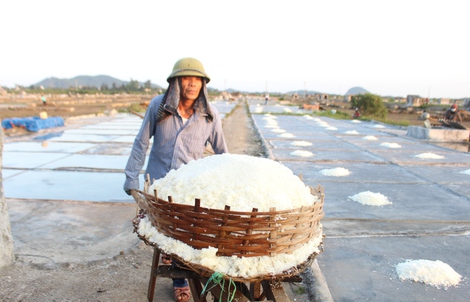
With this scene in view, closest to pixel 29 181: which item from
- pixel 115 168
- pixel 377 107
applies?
pixel 115 168

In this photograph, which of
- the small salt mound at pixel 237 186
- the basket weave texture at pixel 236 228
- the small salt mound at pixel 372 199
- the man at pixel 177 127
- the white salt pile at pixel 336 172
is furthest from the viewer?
the white salt pile at pixel 336 172

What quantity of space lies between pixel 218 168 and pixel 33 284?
6.14 ft

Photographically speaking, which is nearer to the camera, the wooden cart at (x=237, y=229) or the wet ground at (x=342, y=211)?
the wooden cart at (x=237, y=229)

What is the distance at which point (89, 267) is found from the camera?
8.95ft

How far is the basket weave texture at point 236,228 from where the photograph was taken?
46.5 inches

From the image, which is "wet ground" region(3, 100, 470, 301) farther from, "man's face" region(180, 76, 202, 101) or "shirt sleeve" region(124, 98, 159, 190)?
"man's face" region(180, 76, 202, 101)

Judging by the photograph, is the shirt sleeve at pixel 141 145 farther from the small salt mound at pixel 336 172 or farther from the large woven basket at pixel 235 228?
the small salt mound at pixel 336 172

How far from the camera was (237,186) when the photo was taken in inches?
54.8

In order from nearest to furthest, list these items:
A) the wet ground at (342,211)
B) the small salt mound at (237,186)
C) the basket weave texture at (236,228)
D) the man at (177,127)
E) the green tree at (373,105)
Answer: the basket weave texture at (236,228), the small salt mound at (237,186), the man at (177,127), the wet ground at (342,211), the green tree at (373,105)

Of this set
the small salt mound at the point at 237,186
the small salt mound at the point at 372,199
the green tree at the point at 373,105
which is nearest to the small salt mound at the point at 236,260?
the small salt mound at the point at 237,186

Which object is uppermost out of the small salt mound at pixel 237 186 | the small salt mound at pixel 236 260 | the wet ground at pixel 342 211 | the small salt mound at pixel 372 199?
the small salt mound at pixel 237 186

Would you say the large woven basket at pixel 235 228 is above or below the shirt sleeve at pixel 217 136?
below

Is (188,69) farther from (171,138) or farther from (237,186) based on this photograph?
(237,186)

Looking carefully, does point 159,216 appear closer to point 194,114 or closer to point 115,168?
point 194,114
